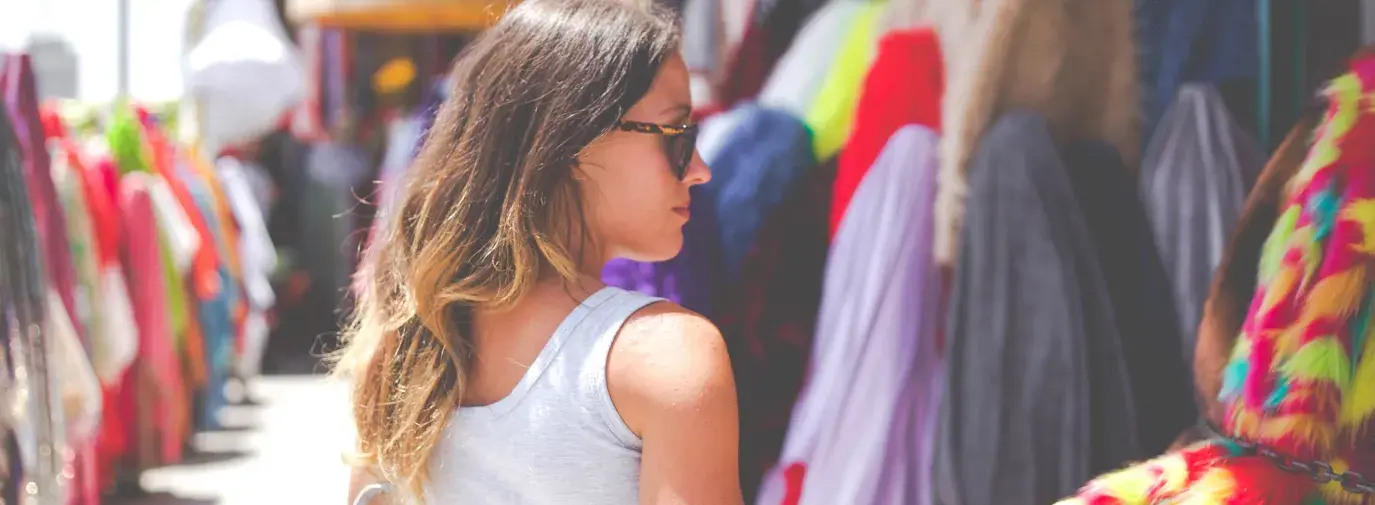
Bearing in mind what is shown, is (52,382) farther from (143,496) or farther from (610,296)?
(143,496)

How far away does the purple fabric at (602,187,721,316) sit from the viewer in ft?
6.37

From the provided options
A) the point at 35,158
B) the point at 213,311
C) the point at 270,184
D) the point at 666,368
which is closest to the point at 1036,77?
the point at 666,368

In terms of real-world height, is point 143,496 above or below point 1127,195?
below

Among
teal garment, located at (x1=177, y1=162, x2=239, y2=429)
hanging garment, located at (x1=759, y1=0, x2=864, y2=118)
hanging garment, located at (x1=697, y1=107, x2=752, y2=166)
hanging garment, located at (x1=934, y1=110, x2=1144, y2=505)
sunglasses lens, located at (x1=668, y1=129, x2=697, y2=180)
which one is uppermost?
hanging garment, located at (x1=759, y1=0, x2=864, y2=118)

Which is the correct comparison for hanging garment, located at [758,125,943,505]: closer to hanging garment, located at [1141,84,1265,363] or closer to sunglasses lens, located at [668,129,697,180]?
hanging garment, located at [1141,84,1265,363]

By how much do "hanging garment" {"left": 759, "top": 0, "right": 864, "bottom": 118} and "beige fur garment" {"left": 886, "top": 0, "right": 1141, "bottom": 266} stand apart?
0.34 metres

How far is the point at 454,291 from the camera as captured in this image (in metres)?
1.27

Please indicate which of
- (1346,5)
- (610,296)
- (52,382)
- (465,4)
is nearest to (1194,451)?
(610,296)

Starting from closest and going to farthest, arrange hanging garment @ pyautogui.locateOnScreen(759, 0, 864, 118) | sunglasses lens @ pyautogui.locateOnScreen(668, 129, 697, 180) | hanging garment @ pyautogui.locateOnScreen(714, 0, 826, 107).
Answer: sunglasses lens @ pyautogui.locateOnScreen(668, 129, 697, 180) → hanging garment @ pyautogui.locateOnScreen(759, 0, 864, 118) → hanging garment @ pyautogui.locateOnScreen(714, 0, 826, 107)

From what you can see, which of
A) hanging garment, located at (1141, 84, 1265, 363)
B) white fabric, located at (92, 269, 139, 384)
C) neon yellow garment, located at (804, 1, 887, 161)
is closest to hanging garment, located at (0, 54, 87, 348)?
white fabric, located at (92, 269, 139, 384)

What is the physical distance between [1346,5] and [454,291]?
1447 mm

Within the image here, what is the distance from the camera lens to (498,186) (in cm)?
127

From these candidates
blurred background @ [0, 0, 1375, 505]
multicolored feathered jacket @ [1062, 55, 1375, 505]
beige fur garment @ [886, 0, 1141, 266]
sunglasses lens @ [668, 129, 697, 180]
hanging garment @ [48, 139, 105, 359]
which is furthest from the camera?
hanging garment @ [48, 139, 105, 359]

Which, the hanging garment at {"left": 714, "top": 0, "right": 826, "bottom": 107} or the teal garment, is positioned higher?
the hanging garment at {"left": 714, "top": 0, "right": 826, "bottom": 107}
